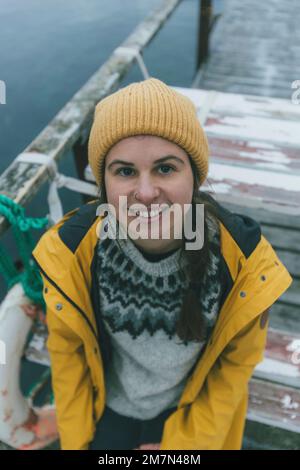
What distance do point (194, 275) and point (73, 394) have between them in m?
0.87

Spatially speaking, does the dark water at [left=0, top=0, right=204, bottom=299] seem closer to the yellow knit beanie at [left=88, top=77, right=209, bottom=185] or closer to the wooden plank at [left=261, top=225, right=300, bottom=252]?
the wooden plank at [left=261, top=225, right=300, bottom=252]

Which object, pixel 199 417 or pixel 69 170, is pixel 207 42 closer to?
pixel 69 170

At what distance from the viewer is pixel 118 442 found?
1.89 meters

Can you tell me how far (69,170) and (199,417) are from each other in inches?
185

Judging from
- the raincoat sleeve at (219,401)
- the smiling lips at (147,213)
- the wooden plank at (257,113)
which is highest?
the smiling lips at (147,213)

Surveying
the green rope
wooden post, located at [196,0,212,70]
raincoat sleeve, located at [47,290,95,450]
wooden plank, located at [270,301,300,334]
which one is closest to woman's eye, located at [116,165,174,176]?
the green rope

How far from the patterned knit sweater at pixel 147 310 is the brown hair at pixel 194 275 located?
3cm

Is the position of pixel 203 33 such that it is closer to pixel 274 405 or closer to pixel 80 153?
pixel 80 153

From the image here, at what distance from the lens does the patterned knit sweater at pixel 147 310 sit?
146 cm

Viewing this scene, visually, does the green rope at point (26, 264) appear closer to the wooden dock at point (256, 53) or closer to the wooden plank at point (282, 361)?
the wooden plank at point (282, 361)

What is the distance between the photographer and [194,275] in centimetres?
145

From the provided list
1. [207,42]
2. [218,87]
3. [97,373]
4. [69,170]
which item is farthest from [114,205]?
[207,42]

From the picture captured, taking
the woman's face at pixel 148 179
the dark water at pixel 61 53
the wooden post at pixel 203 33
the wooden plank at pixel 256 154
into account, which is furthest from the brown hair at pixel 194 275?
the wooden post at pixel 203 33

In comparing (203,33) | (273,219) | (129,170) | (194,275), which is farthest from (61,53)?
(194,275)
